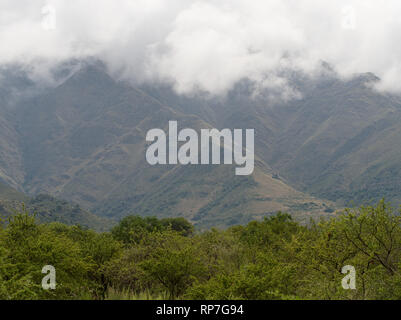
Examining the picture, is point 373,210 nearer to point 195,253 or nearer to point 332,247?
point 332,247

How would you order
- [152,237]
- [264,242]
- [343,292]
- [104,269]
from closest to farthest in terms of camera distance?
1. [343,292]
2. [104,269]
3. [152,237]
4. [264,242]

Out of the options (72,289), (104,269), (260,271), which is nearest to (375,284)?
(260,271)

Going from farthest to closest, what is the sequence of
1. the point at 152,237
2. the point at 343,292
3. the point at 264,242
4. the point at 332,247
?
the point at 264,242, the point at 152,237, the point at 332,247, the point at 343,292

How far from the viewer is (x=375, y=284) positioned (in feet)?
62.5

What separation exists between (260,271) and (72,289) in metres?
10.2

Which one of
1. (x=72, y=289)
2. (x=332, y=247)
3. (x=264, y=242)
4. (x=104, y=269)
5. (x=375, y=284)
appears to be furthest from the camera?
(x=264, y=242)
